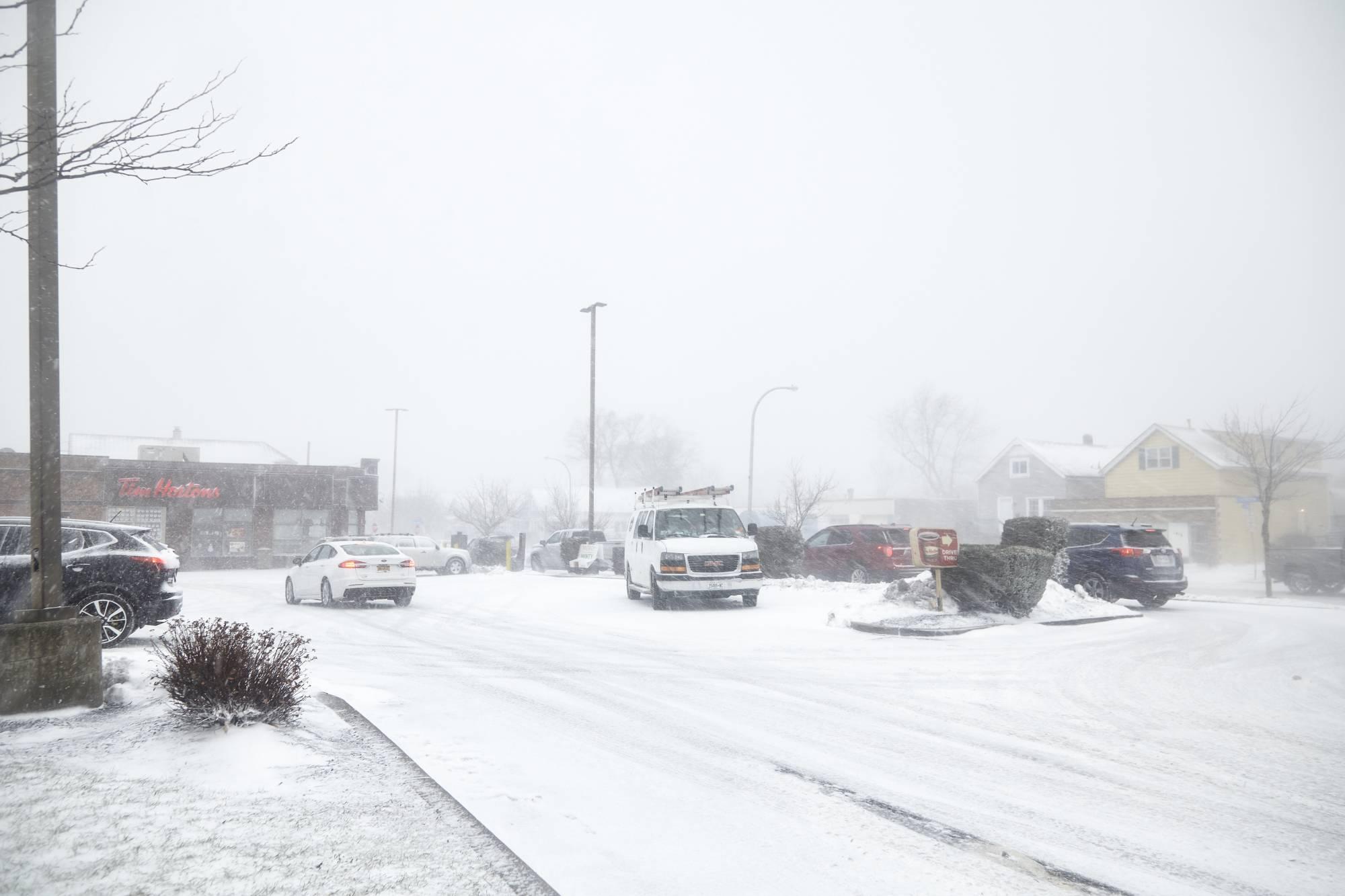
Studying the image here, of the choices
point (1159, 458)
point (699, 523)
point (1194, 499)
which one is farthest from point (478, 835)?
point (1159, 458)

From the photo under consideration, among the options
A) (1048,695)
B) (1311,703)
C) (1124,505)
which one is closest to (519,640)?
(1048,695)

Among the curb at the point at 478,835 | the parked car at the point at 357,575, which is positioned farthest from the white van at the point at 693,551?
the curb at the point at 478,835

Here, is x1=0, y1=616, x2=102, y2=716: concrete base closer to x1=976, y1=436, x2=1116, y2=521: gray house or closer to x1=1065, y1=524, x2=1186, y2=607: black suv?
x1=1065, y1=524, x2=1186, y2=607: black suv

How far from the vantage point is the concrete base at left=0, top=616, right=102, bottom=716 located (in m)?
6.59

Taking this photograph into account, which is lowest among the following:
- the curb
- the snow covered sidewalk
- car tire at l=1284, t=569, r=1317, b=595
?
car tire at l=1284, t=569, r=1317, b=595

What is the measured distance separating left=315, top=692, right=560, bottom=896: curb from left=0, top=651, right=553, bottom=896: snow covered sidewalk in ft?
0.04

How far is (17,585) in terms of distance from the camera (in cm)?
1071

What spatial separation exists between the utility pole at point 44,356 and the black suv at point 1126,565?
54.1 ft

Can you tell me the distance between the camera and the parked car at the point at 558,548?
34375 millimetres

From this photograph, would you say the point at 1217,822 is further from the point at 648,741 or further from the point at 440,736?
the point at 440,736

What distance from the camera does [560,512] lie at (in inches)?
2093

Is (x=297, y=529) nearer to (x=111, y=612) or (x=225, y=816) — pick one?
(x=111, y=612)

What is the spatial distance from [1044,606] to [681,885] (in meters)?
13.2

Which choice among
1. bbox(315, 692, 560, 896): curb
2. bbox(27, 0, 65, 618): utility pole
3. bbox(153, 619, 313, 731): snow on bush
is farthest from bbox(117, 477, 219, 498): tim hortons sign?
bbox(315, 692, 560, 896): curb
